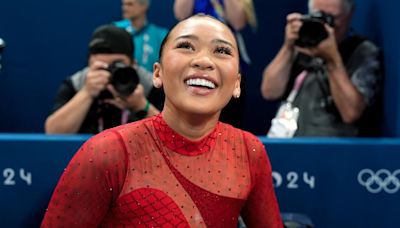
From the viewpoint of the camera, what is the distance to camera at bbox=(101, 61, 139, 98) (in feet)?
8.74

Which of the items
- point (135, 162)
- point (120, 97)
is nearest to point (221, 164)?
point (135, 162)

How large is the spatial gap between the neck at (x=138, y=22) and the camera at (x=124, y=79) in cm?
114

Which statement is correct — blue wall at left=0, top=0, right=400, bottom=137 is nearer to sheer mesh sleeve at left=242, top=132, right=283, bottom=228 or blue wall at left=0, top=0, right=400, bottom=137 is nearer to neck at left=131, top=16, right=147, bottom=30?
neck at left=131, top=16, right=147, bottom=30

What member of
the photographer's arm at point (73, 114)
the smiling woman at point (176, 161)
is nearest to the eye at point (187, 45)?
the smiling woman at point (176, 161)

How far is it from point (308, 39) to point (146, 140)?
4.43 feet

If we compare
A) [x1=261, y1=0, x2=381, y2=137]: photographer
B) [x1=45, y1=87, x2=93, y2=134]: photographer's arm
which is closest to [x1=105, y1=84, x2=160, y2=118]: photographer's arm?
[x1=45, y1=87, x2=93, y2=134]: photographer's arm

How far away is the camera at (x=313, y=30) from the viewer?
8.95 ft

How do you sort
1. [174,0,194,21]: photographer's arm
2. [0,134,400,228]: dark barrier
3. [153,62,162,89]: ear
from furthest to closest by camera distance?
[174,0,194,21]: photographer's arm < [0,134,400,228]: dark barrier < [153,62,162,89]: ear

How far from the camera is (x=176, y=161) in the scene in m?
1.58

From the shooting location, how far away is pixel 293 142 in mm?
2420

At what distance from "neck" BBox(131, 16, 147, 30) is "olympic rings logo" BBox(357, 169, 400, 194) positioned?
180cm

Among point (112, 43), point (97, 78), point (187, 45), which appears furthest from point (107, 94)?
point (187, 45)

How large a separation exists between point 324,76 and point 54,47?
2030mm

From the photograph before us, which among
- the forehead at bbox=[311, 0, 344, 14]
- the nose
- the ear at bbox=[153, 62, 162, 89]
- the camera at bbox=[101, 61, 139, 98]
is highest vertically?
the nose
